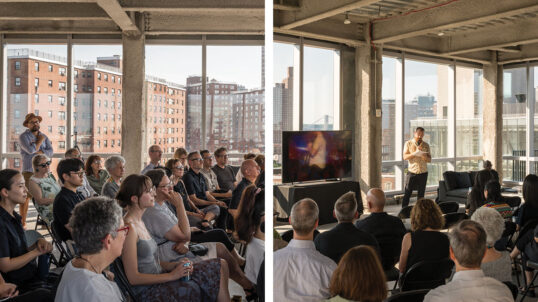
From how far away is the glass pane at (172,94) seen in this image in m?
5.68

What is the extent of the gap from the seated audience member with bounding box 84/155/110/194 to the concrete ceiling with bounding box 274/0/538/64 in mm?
2238

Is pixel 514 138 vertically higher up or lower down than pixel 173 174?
higher up

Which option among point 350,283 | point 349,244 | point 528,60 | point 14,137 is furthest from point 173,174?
point 14,137

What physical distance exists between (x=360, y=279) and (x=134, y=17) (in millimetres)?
5324

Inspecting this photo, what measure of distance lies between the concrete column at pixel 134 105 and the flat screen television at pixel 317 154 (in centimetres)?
352

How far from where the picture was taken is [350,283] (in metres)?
1.77

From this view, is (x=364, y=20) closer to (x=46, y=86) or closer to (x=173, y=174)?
(x=173, y=174)

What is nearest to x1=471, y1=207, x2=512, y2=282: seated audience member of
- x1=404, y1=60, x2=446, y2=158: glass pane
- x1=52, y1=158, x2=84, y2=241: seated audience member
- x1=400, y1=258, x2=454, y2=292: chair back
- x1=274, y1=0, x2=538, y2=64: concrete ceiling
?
x1=400, y1=258, x2=454, y2=292: chair back

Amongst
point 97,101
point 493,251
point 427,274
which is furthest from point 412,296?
point 97,101

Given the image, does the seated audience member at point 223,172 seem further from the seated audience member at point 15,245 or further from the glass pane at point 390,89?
the seated audience member at point 15,245

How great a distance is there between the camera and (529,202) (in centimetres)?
231

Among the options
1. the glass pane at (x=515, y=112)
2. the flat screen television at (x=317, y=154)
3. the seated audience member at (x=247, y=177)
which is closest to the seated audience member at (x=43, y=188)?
the seated audience member at (x=247, y=177)

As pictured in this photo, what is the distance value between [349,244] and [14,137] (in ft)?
18.1

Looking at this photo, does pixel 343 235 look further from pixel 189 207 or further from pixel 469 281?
pixel 189 207
